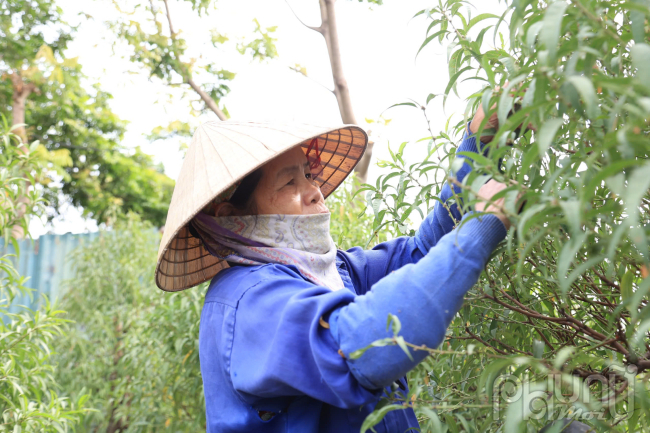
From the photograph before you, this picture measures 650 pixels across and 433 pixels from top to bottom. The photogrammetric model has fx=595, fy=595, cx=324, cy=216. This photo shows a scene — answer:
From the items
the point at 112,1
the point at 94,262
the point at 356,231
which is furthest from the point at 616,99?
the point at 112,1

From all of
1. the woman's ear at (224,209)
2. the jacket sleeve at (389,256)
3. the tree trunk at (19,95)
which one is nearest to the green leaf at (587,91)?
the jacket sleeve at (389,256)

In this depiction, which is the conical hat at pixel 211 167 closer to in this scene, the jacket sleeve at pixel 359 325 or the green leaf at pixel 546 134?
the jacket sleeve at pixel 359 325

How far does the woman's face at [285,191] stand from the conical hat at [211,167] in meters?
0.08

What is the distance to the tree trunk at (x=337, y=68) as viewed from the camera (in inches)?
166

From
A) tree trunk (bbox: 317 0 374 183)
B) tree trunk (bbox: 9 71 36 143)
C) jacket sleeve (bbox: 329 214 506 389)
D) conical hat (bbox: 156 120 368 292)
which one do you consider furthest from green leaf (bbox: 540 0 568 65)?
tree trunk (bbox: 9 71 36 143)

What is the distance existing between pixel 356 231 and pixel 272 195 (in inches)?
52.9

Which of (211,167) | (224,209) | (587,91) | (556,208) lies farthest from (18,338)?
(587,91)

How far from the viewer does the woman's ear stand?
1.55 m

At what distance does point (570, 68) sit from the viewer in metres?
0.74

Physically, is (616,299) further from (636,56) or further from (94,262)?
(94,262)

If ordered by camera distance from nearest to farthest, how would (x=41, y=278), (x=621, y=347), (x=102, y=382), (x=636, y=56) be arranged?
(x=636, y=56)
(x=621, y=347)
(x=102, y=382)
(x=41, y=278)

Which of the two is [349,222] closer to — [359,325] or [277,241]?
[277,241]

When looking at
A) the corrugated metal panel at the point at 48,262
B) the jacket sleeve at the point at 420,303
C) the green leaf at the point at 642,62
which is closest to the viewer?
the green leaf at the point at 642,62

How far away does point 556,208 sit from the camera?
0.78 meters
